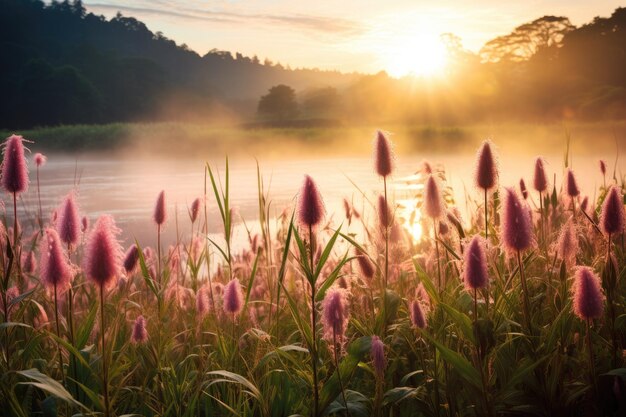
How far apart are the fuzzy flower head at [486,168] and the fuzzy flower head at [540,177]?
1.08 metres

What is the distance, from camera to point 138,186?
65.6ft

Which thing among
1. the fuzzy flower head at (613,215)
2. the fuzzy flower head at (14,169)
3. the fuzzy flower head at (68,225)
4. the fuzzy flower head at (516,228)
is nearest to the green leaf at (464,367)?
the fuzzy flower head at (516,228)

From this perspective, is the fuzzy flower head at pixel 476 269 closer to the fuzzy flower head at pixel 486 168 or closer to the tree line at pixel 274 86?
the fuzzy flower head at pixel 486 168

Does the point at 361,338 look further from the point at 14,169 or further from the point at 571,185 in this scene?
the point at 571,185

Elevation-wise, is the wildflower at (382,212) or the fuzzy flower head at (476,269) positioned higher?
the wildflower at (382,212)

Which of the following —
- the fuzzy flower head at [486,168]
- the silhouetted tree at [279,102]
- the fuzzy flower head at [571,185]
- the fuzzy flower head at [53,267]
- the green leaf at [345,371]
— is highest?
the silhouetted tree at [279,102]

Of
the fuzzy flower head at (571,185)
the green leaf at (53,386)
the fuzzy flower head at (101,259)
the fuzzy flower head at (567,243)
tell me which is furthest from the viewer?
the fuzzy flower head at (571,185)

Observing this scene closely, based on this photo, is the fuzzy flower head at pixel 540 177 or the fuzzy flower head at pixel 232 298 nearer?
the fuzzy flower head at pixel 232 298

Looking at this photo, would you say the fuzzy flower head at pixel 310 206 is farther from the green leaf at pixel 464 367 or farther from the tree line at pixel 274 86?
the tree line at pixel 274 86

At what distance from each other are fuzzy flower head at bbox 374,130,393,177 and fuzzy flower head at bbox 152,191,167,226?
51.3 inches

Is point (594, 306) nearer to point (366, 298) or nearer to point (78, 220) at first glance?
point (366, 298)

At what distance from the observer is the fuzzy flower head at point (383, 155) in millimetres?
2850

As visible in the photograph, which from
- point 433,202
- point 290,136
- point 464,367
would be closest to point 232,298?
point 433,202

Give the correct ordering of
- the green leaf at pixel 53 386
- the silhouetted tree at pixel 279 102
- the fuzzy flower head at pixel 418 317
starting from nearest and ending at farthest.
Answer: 1. the green leaf at pixel 53 386
2. the fuzzy flower head at pixel 418 317
3. the silhouetted tree at pixel 279 102
